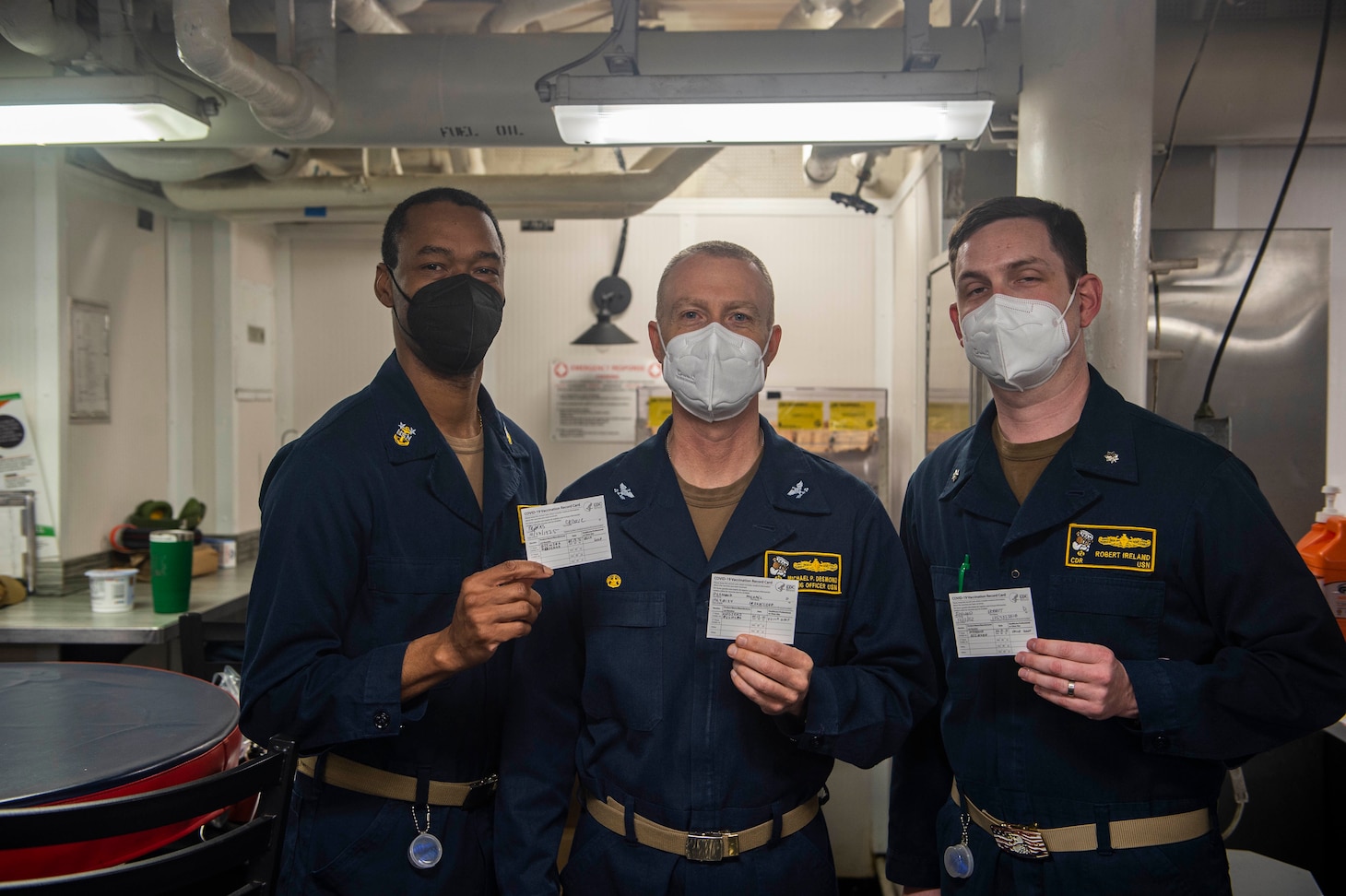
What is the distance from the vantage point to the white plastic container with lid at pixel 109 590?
3.47 m

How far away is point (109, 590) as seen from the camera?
349cm

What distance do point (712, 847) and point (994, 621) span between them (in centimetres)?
62

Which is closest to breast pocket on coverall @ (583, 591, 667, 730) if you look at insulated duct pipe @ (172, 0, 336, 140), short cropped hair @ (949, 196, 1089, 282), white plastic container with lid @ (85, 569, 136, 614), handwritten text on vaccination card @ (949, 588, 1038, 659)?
handwritten text on vaccination card @ (949, 588, 1038, 659)

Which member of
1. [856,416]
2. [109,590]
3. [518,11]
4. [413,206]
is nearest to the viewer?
[413,206]

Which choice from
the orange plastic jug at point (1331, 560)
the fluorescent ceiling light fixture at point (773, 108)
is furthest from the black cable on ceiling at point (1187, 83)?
the orange plastic jug at point (1331, 560)

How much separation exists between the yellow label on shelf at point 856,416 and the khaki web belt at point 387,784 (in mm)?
3237

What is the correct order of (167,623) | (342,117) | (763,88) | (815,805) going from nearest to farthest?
(815,805) < (763,88) < (342,117) < (167,623)

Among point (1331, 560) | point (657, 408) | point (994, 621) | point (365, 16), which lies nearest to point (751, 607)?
point (994, 621)

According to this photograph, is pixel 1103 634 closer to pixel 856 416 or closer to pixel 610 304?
pixel 856 416

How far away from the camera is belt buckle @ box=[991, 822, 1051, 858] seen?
160cm

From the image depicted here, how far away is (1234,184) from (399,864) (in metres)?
3.77

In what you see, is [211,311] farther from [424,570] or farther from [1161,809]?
[1161,809]

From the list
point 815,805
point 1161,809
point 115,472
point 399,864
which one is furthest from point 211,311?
point 1161,809

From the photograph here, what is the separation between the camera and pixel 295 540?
1.72 metres
